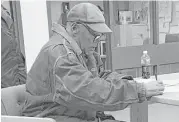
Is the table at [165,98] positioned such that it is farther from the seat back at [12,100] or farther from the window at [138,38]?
the window at [138,38]

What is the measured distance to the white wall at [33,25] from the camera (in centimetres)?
322

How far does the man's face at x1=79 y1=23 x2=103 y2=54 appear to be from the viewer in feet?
5.25

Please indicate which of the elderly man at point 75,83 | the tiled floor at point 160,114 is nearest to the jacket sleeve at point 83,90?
the elderly man at point 75,83

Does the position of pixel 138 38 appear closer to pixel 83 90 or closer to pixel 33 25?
pixel 33 25

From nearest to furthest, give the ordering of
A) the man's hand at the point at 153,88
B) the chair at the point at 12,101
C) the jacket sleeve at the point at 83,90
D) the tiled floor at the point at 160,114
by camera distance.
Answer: the jacket sleeve at the point at 83,90
the man's hand at the point at 153,88
the chair at the point at 12,101
the tiled floor at the point at 160,114

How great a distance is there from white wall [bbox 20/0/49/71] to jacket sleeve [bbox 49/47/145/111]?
1.87m

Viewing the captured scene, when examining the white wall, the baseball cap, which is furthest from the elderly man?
the white wall

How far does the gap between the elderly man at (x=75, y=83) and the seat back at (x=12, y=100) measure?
3.1 inches

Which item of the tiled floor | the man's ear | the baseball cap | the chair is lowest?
the tiled floor

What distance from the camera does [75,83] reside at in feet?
4.60

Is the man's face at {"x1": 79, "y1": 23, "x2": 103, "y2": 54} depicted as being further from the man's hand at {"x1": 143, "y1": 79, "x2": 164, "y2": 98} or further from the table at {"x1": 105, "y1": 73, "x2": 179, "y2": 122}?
the table at {"x1": 105, "y1": 73, "x2": 179, "y2": 122}

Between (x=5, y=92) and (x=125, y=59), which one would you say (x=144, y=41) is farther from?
(x=5, y=92)

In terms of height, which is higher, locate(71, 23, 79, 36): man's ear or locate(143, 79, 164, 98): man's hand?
locate(71, 23, 79, 36): man's ear

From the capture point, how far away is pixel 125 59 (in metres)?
4.14
